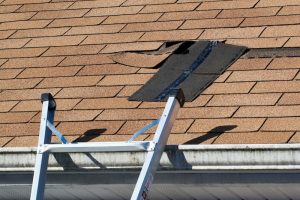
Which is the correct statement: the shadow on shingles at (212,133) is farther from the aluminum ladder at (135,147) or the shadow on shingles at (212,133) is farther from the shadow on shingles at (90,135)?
the shadow on shingles at (90,135)

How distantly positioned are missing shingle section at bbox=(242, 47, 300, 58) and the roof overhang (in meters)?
1.57

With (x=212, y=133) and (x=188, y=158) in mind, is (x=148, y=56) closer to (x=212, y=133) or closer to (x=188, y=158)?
(x=212, y=133)

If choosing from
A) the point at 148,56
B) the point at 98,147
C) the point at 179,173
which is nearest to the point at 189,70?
the point at 148,56

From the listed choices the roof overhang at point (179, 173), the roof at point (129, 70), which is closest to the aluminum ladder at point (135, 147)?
the roof overhang at point (179, 173)

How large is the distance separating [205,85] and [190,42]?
79 centimetres

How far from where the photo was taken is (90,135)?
272 inches

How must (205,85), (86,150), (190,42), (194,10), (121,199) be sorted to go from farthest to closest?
(194,10)
(190,42)
(205,85)
(121,199)
(86,150)

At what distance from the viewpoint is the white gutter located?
231 inches

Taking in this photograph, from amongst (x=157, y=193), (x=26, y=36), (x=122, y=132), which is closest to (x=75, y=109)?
(x=122, y=132)

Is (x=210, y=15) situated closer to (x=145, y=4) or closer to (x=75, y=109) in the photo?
(x=145, y=4)

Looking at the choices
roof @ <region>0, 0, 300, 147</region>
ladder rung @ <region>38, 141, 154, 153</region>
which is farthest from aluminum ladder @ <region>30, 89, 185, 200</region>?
roof @ <region>0, 0, 300, 147</region>

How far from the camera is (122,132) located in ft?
22.5

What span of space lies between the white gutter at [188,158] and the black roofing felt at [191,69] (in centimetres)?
107

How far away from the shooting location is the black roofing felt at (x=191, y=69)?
7348 mm
